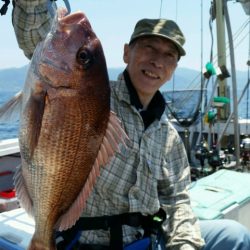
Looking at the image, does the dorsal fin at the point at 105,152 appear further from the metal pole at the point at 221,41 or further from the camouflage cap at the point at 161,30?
the metal pole at the point at 221,41

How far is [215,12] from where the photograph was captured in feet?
24.1

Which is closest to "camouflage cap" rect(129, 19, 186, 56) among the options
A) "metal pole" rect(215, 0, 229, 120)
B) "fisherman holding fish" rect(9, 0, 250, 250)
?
"fisherman holding fish" rect(9, 0, 250, 250)

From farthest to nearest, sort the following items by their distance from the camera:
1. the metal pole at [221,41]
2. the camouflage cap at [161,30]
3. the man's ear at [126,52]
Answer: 1. the metal pole at [221,41]
2. the man's ear at [126,52]
3. the camouflage cap at [161,30]

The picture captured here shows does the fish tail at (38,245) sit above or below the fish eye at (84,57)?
below

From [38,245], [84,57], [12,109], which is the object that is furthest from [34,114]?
[38,245]

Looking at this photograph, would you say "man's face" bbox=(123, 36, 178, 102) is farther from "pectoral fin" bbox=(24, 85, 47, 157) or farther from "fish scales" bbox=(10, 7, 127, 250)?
"pectoral fin" bbox=(24, 85, 47, 157)

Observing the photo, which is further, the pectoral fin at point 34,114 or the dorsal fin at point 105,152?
the dorsal fin at point 105,152

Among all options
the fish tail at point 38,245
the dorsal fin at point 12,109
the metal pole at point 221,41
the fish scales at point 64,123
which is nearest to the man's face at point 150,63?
the fish scales at point 64,123

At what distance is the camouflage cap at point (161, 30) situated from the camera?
2.88 m

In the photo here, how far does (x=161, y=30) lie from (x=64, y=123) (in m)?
1.27

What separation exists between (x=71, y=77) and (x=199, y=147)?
512 cm

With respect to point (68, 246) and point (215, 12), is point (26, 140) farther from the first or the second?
point (215, 12)

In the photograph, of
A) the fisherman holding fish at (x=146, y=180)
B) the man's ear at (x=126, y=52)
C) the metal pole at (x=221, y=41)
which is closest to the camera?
the fisherman holding fish at (x=146, y=180)

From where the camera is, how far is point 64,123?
6.20 feet
